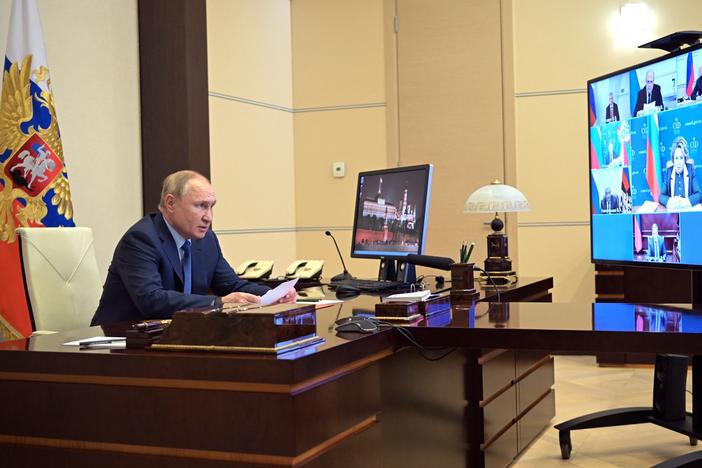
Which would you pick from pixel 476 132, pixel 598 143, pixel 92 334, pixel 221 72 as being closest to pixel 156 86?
pixel 221 72

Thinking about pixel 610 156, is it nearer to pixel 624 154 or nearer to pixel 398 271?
pixel 624 154

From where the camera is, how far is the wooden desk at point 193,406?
1.82m

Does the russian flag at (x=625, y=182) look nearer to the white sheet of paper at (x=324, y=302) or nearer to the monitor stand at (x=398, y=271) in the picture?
the monitor stand at (x=398, y=271)

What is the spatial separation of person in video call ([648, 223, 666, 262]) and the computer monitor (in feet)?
2.89

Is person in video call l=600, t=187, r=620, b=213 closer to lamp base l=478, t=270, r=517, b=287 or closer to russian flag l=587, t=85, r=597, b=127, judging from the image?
russian flag l=587, t=85, r=597, b=127

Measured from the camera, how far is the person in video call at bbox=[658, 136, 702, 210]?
9.81 ft

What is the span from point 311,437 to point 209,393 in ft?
0.80

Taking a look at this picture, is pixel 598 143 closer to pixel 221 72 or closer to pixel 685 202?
pixel 685 202

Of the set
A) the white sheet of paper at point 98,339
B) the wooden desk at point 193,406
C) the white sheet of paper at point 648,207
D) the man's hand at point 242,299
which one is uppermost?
the white sheet of paper at point 648,207

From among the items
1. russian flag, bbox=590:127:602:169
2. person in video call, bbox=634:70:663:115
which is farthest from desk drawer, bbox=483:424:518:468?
person in video call, bbox=634:70:663:115

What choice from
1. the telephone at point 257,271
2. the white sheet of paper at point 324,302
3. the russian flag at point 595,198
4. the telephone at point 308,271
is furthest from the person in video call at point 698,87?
the telephone at point 257,271

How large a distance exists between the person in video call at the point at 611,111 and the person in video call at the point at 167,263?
60.2 inches

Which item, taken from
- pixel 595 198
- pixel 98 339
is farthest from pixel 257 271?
pixel 98 339

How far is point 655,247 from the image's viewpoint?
3.22 meters
